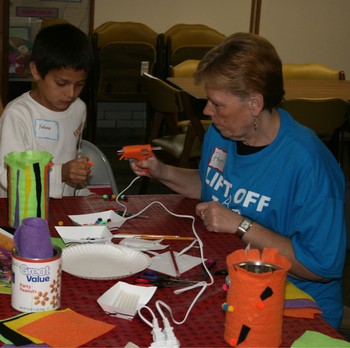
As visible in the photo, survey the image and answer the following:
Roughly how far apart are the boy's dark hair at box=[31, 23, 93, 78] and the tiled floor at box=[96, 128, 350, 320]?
8.46ft

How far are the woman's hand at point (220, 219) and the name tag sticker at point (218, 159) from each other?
0.26 meters

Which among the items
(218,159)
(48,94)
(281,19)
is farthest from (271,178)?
(281,19)

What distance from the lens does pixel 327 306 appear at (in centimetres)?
200

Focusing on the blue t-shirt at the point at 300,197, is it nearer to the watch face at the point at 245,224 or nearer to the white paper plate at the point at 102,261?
the watch face at the point at 245,224

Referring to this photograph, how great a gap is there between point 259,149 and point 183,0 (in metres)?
5.08

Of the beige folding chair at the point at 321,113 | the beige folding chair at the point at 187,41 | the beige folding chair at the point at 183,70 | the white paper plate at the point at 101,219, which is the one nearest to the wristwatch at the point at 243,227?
the white paper plate at the point at 101,219

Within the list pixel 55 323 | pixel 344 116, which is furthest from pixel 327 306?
pixel 344 116

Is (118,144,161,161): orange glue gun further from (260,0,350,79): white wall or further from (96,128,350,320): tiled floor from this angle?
(260,0,350,79): white wall

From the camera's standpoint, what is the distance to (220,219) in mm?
1912

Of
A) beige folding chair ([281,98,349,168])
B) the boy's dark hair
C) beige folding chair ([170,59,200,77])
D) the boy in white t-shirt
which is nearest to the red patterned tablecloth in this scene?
the boy in white t-shirt

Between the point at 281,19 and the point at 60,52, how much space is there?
500cm

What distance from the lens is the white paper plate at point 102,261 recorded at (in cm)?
163

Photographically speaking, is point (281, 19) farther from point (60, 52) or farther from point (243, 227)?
point (243, 227)

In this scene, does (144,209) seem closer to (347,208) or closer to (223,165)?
(223,165)
